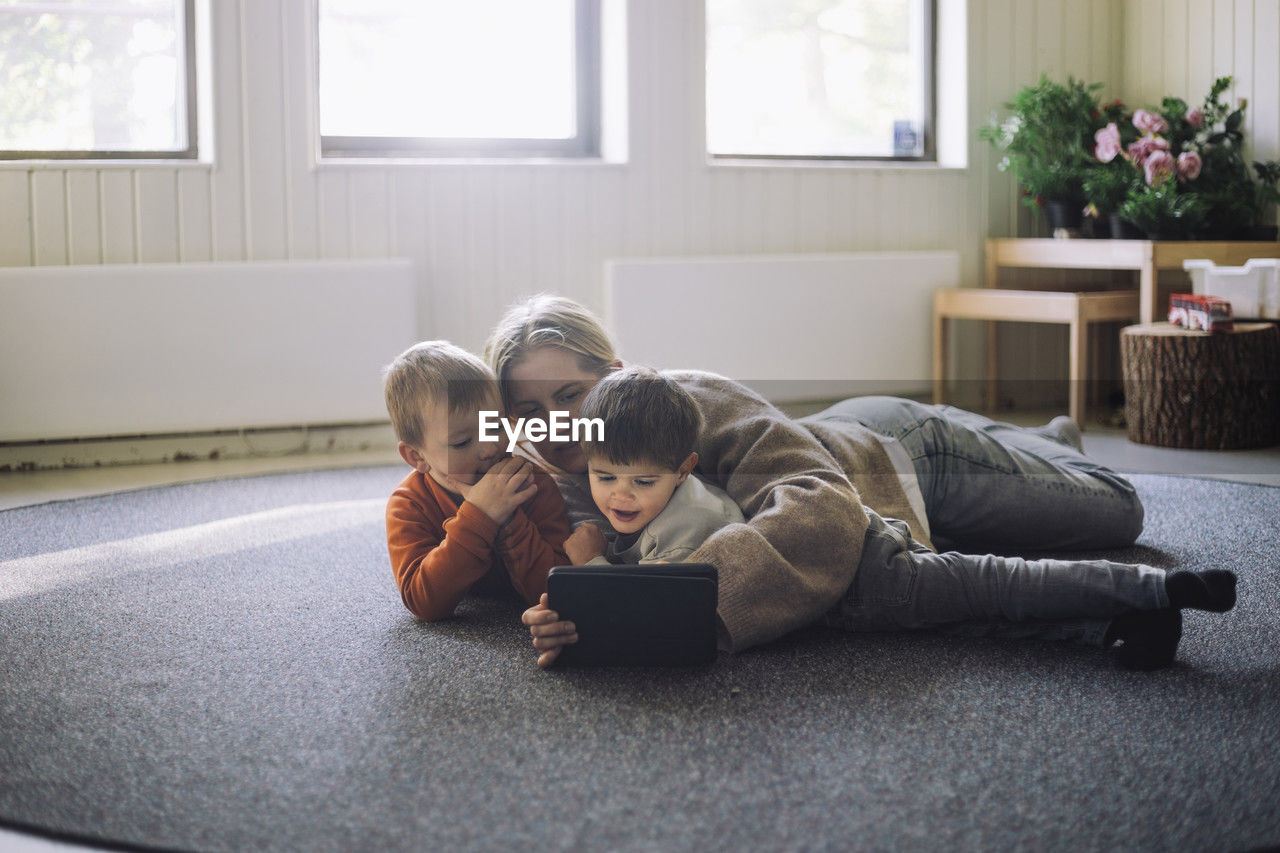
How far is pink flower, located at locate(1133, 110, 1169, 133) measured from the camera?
11.3ft

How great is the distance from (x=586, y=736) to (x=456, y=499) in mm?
503

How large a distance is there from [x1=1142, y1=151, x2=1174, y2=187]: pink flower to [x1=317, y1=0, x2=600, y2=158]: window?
1529 mm

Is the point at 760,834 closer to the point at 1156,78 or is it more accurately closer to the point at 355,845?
the point at 355,845

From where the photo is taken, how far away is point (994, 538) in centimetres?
189

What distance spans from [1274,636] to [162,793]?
1.25 meters

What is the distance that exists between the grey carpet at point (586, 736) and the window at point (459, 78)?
5.88 ft

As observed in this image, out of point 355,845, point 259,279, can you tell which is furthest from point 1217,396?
point 355,845

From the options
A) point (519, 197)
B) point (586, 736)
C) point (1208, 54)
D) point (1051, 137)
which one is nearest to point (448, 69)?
point (519, 197)

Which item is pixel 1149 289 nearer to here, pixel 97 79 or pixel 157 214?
pixel 157 214

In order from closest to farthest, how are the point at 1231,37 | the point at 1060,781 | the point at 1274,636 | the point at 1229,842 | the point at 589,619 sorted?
1. the point at 1229,842
2. the point at 1060,781
3. the point at 589,619
4. the point at 1274,636
5. the point at 1231,37

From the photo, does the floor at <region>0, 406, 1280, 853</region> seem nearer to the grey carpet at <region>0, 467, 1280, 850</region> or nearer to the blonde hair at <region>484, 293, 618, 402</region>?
the grey carpet at <region>0, 467, 1280, 850</region>

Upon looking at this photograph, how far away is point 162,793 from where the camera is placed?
42.4 inches

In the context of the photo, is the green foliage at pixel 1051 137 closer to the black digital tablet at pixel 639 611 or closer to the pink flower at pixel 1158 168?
the pink flower at pixel 1158 168

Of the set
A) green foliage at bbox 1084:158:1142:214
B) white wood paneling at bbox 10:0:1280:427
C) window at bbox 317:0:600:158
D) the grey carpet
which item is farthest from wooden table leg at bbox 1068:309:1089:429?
the grey carpet
